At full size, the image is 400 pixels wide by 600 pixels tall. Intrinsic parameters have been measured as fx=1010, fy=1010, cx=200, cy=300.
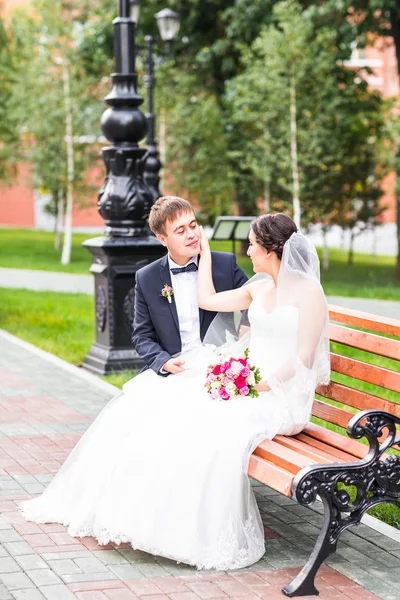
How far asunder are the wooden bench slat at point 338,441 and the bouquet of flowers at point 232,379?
1.32ft

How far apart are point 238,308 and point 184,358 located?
15.0 inches

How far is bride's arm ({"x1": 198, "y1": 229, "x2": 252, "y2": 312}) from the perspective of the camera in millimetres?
5199

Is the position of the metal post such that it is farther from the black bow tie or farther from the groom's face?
A: the groom's face

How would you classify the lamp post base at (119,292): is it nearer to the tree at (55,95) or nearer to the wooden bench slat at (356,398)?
the wooden bench slat at (356,398)

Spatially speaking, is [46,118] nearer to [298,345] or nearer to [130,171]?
[130,171]

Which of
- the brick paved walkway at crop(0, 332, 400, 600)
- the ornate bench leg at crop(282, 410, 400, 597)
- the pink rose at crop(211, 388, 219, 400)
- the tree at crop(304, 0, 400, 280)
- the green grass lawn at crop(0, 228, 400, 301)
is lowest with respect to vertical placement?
the green grass lawn at crop(0, 228, 400, 301)

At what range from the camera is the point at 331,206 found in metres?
29.0

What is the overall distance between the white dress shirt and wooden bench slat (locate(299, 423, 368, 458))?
A: 2.75ft

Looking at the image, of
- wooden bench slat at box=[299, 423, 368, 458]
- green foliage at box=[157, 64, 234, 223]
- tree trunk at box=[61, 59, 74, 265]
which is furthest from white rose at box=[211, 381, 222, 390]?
tree trunk at box=[61, 59, 74, 265]

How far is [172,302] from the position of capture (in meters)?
5.34

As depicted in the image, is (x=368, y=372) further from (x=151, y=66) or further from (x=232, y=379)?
(x=151, y=66)

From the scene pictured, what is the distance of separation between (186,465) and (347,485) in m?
0.72

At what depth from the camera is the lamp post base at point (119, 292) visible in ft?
29.8

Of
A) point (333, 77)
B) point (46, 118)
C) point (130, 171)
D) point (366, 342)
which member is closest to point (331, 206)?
point (333, 77)
